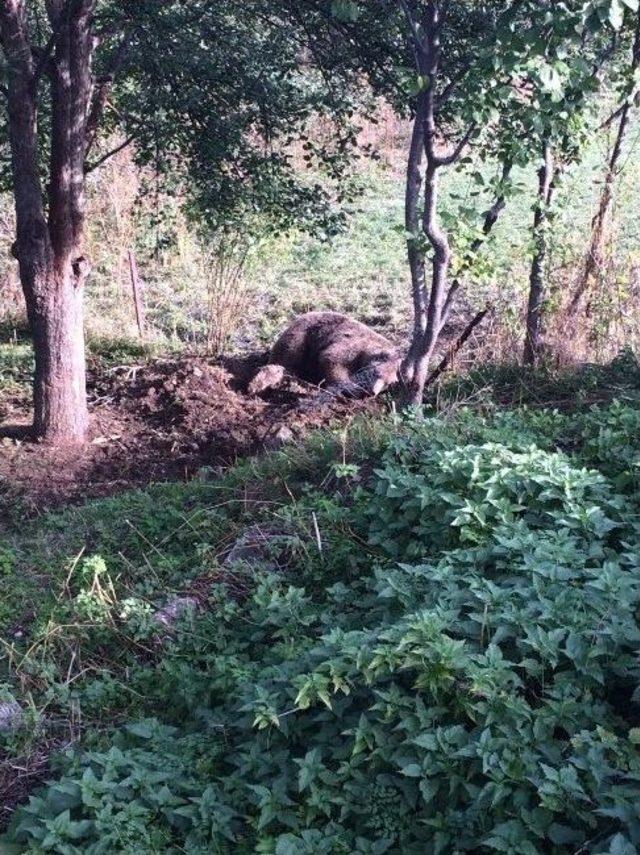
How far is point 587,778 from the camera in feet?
7.57

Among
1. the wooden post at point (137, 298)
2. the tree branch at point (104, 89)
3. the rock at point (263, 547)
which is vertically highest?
the tree branch at point (104, 89)

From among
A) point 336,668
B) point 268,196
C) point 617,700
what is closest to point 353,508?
point 336,668

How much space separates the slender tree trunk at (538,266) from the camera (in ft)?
20.2

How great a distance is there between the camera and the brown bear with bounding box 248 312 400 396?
A: 7309mm

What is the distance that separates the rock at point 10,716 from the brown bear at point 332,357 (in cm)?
421

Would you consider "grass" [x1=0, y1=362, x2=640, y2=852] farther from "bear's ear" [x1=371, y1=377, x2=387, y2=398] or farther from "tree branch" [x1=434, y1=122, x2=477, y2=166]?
"bear's ear" [x1=371, y1=377, x2=387, y2=398]

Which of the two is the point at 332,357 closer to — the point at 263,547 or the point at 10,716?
the point at 263,547

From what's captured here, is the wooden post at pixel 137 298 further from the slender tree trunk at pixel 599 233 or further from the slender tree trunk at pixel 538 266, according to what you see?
the slender tree trunk at pixel 599 233

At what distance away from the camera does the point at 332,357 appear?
7.88m

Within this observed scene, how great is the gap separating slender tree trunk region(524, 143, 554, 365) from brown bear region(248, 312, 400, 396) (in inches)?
47.0

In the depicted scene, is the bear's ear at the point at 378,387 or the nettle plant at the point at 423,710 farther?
the bear's ear at the point at 378,387

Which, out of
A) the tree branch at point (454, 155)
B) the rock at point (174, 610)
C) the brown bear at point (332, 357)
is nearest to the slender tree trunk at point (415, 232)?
the tree branch at point (454, 155)

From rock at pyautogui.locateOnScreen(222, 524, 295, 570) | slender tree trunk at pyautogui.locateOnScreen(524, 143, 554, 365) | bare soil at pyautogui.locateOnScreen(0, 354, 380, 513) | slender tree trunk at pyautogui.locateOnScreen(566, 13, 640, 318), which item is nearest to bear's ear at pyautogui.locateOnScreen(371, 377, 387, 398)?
bare soil at pyautogui.locateOnScreen(0, 354, 380, 513)

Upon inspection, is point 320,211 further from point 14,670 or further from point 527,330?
point 14,670
